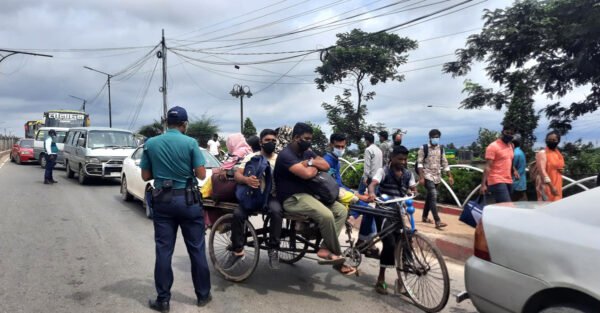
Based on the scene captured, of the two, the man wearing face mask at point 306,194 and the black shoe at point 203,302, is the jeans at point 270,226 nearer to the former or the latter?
the man wearing face mask at point 306,194

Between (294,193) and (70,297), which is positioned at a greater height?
(294,193)

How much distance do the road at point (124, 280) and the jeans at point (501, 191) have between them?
1.29 metres

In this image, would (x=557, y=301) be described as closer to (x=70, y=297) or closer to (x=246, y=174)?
(x=246, y=174)

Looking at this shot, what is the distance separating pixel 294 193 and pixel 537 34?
42.8 feet

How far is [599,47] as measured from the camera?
529 inches

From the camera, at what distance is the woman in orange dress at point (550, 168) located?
6.32 m

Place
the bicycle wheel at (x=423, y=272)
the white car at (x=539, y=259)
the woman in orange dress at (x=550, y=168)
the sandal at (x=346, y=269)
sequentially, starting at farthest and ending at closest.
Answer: the woman in orange dress at (x=550, y=168) → the sandal at (x=346, y=269) → the bicycle wheel at (x=423, y=272) → the white car at (x=539, y=259)

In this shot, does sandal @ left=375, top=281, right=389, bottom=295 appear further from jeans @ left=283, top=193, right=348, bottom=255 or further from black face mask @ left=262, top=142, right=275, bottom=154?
black face mask @ left=262, top=142, right=275, bottom=154

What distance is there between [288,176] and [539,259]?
2.38 meters

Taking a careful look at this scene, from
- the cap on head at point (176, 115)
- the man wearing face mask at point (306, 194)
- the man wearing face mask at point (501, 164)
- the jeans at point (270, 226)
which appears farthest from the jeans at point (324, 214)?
the man wearing face mask at point (501, 164)

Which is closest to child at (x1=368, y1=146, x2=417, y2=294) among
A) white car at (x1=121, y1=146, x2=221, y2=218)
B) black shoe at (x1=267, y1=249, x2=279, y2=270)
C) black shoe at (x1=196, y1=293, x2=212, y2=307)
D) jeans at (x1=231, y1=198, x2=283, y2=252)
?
jeans at (x1=231, y1=198, x2=283, y2=252)

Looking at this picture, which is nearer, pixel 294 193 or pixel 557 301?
pixel 557 301

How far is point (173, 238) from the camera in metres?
4.04

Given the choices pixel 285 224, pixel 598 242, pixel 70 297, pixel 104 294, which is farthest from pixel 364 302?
pixel 70 297
